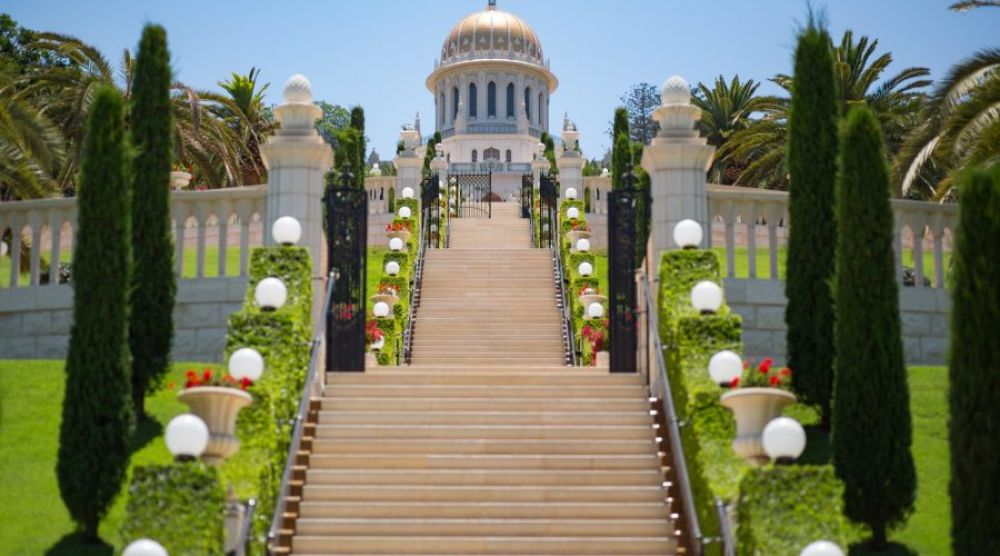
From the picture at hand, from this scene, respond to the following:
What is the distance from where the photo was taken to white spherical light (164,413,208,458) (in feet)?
31.1

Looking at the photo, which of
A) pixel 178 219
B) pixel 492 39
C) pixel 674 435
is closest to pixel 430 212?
pixel 178 219

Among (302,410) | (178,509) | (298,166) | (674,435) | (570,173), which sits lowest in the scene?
(178,509)

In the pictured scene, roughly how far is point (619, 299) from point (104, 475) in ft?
25.1

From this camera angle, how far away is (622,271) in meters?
15.7

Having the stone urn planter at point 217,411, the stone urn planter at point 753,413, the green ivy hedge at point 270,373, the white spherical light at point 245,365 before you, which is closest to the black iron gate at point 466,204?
the green ivy hedge at point 270,373

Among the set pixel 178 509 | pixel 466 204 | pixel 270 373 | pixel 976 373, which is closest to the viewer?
pixel 976 373

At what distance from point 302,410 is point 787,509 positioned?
582 centimetres

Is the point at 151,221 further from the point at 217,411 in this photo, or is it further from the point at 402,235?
the point at 402,235

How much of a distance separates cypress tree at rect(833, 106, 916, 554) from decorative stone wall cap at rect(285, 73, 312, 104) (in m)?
7.45

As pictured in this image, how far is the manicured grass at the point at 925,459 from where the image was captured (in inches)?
440

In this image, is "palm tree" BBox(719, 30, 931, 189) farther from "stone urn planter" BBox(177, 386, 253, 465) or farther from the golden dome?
the golden dome

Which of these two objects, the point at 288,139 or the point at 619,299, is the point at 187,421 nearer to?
the point at 288,139

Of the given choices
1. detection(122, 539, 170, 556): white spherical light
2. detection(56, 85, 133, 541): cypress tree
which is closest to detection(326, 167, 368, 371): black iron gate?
detection(56, 85, 133, 541): cypress tree

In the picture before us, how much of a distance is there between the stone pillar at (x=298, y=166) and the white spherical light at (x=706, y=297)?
534 cm
